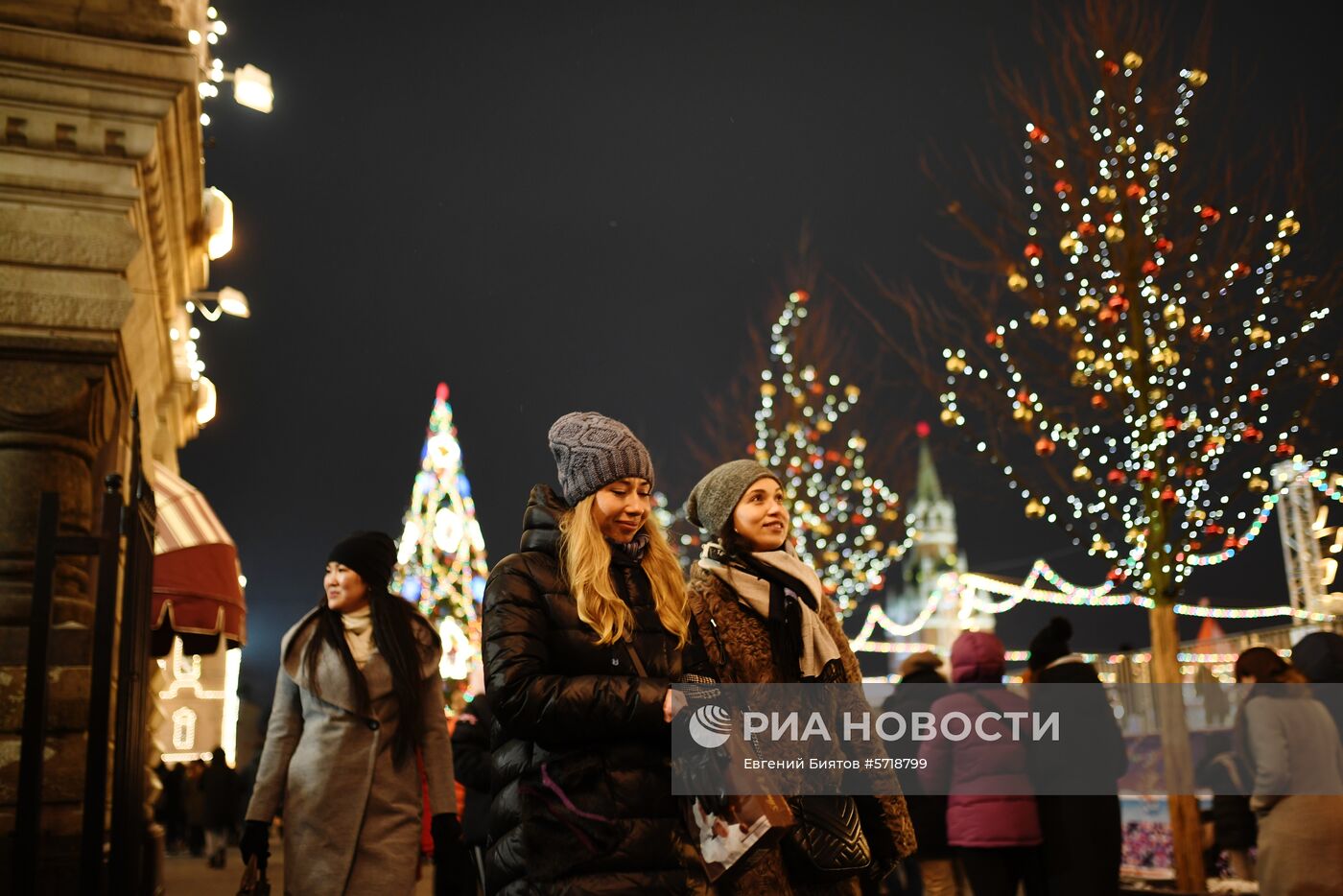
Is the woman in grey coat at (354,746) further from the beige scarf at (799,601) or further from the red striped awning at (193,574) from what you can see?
the red striped awning at (193,574)

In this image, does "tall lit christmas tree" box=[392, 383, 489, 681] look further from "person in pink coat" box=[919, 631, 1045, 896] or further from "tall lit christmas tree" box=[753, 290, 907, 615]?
"person in pink coat" box=[919, 631, 1045, 896]

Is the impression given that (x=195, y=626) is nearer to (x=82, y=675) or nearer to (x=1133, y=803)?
(x=82, y=675)

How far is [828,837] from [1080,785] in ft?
10.8

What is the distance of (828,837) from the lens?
4.16m

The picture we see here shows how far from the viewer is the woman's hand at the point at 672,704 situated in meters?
3.67

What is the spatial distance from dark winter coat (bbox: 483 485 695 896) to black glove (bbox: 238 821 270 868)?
1.32 meters

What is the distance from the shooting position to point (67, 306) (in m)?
7.07

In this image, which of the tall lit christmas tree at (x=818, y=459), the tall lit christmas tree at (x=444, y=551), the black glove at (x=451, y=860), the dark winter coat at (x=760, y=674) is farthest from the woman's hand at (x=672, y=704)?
the tall lit christmas tree at (x=444, y=551)

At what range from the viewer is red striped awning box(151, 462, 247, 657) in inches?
352

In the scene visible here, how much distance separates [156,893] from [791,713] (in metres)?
4.28

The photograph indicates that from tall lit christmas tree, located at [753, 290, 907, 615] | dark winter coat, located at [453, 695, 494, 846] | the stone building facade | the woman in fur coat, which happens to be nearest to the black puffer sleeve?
the woman in fur coat

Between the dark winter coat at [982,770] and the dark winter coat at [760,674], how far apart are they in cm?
248

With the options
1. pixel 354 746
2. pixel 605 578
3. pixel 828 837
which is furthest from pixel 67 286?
pixel 828 837
